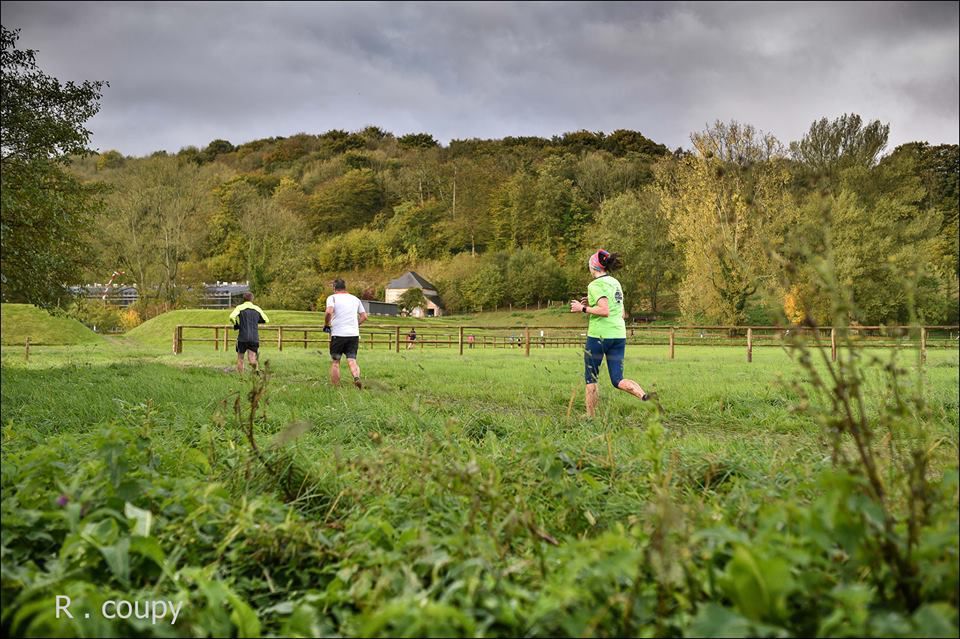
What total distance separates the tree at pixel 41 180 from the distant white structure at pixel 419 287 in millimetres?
59993

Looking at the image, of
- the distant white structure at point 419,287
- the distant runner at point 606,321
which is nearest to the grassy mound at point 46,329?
the distant runner at point 606,321

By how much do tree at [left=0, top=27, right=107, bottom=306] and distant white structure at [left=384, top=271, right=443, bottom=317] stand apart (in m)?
60.0

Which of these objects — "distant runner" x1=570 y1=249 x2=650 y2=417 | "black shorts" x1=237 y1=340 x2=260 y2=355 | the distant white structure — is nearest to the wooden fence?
"distant runner" x1=570 y1=249 x2=650 y2=417

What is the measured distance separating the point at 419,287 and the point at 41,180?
6376cm

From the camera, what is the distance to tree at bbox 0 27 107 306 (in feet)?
25.6

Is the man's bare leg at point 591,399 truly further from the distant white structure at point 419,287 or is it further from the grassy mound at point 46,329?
the distant white structure at point 419,287

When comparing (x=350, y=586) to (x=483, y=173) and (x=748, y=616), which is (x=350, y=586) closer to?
(x=748, y=616)

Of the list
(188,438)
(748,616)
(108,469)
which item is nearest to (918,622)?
(748,616)

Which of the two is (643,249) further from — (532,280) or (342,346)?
(342,346)

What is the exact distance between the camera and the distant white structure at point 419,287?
7261cm

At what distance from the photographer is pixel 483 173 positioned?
91.6 metres

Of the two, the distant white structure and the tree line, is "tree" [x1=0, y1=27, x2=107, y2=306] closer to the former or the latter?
the tree line

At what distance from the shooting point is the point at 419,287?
7250 cm

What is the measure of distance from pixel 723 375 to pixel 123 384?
32.6 feet
